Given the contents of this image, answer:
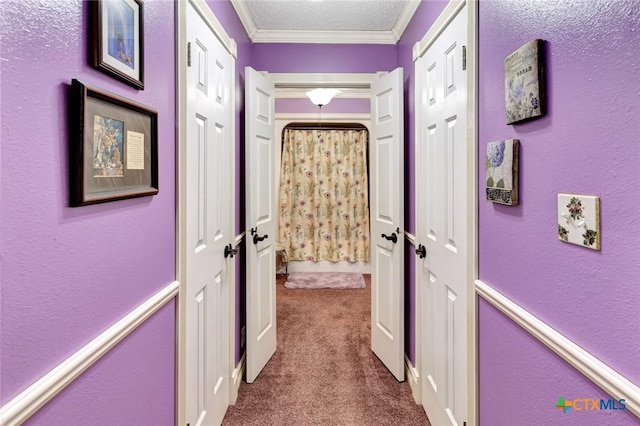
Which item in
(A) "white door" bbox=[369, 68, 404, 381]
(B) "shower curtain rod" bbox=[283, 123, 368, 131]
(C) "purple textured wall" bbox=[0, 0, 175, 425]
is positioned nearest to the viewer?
(C) "purple textured wall" bbox=[0, 0, 175, 425]

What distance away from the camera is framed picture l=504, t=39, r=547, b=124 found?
100cm

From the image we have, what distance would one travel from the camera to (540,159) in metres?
1.04

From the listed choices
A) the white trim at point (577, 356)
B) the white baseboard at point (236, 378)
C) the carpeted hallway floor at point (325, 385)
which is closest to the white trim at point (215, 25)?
the white trim at point (577, 356)

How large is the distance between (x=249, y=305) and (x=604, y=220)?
2031 mm

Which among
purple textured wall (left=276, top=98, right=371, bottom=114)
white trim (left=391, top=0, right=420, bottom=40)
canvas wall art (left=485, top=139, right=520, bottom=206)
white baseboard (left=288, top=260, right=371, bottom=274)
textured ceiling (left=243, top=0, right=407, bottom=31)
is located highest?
purple textured wall (left=276, top=98, right=371, bottom=114)

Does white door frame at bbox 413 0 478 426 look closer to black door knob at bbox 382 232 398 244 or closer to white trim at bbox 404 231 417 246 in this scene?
white trim at bbox 404 231 417 246

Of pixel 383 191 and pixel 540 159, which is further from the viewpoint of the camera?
pixel 383 191

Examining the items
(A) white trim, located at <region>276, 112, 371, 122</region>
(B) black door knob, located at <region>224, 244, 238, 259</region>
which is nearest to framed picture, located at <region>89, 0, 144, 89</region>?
(B) black door knob, located at <region>224, 244, 238, 259</region>

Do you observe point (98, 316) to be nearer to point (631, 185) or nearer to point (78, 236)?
point (78, 236)

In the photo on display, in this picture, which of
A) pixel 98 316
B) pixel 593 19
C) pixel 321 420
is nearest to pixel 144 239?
pixel 98 316

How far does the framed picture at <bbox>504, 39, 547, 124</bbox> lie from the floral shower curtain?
419cm

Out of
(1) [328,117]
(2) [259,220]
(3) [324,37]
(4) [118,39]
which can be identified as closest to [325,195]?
(1) [328,117]

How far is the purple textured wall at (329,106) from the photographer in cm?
519

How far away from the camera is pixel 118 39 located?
0.97 m
